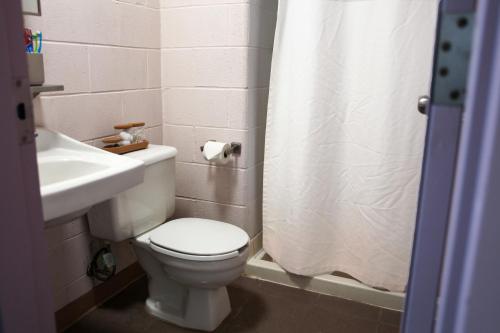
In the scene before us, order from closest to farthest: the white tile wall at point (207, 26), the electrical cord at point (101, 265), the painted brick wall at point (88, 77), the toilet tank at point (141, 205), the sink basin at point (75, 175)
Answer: the sink basin at point (75, 175) → the painted brick wall at point (88, 77) → the toilet tank at point (141, 205) → the electrical cord at point (101, 265) → the white tile wall at point (207, 26)

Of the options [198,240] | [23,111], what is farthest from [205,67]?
[23,111]

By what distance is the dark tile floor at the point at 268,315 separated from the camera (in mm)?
1743

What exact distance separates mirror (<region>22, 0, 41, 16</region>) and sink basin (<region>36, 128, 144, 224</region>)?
0.40m

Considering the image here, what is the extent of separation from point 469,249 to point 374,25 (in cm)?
144

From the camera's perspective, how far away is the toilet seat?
1.59 m

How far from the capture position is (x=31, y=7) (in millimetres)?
1391

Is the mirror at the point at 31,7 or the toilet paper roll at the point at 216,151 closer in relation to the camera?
the mirror at the point at 31,7

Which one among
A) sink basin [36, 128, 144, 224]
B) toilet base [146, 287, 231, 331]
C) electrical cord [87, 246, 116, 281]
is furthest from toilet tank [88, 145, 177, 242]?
toilet base [146, 287, 231, 331]

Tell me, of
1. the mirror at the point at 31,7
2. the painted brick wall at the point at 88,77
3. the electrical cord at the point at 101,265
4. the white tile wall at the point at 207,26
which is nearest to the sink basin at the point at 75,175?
the painted brick wall at the point at 88,77

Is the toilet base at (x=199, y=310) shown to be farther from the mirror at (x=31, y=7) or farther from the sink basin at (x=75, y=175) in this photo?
the mirror at (x=31, y=7)

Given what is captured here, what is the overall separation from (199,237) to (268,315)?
49 cm

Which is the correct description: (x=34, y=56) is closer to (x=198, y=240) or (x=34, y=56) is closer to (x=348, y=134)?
(x=198, y=240)

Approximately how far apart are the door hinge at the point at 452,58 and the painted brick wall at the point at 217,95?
4.88ft

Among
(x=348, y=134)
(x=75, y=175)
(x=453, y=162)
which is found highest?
(x=453, y=162)
